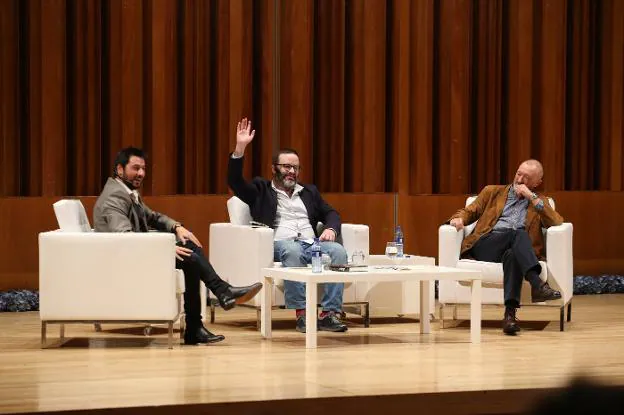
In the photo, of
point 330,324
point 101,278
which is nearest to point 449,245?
point 330,324

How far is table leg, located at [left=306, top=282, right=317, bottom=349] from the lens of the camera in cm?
502

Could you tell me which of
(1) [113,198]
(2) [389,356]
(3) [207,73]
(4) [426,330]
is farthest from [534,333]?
(3) [207,73]

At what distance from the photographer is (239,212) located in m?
6.17

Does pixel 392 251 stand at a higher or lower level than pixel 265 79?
lower

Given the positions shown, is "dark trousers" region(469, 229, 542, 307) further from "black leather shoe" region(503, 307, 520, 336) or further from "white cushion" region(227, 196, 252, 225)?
"white cushion" region(227, 196, 252, 225)

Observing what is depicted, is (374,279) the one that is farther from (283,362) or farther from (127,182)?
(127,182)

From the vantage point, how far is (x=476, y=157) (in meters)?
8.22

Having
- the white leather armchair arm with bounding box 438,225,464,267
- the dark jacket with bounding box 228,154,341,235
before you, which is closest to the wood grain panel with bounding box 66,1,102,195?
the dark jacket with bounding box 228,154,341,235

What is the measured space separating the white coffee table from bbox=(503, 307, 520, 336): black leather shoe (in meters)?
0.36

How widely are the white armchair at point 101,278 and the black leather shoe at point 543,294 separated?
75.9 inches

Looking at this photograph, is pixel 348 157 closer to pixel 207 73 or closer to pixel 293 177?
pixel 207 73

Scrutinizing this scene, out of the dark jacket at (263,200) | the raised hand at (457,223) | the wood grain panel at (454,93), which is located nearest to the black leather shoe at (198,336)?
the dark jacket at (263,200)

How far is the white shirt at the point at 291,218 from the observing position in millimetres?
6066

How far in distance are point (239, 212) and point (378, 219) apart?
1918 mm
